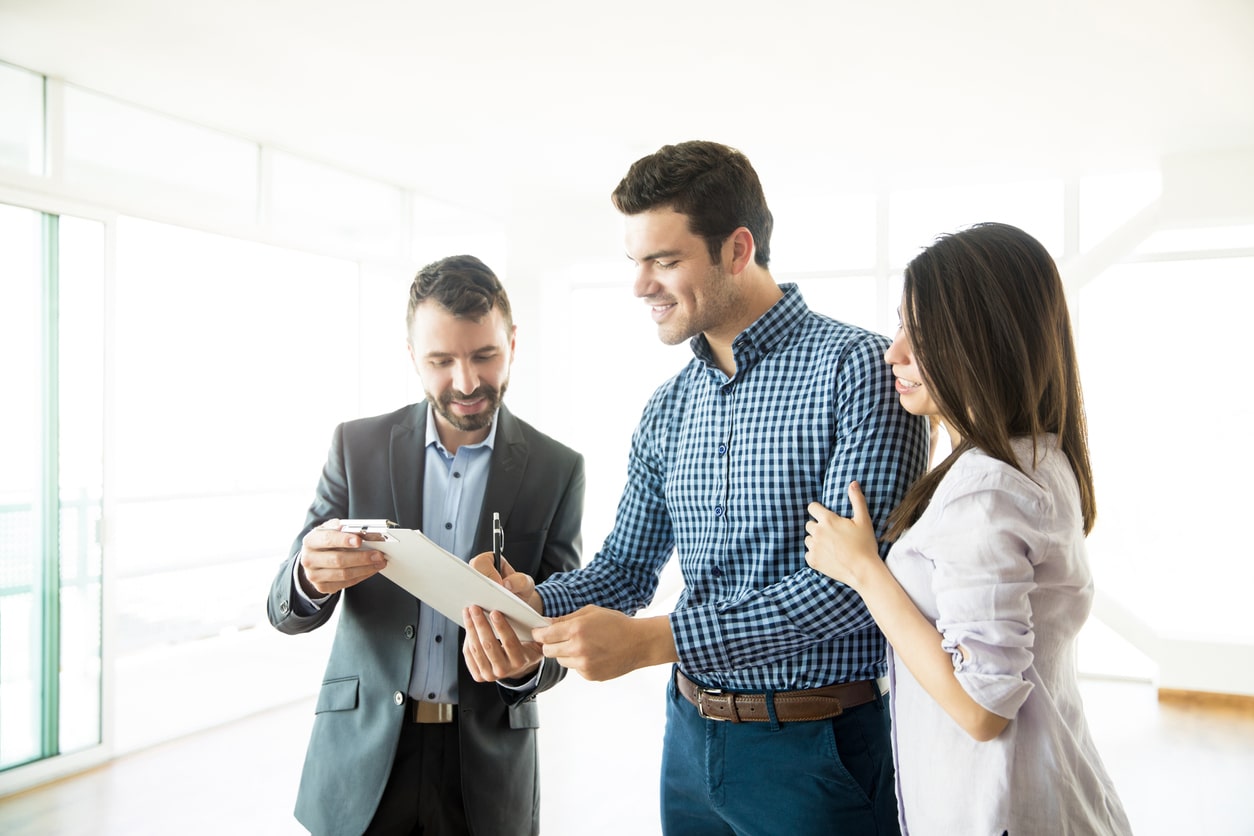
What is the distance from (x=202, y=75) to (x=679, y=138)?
8.91 feet

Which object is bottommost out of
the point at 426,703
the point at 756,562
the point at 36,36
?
the point at 426,703

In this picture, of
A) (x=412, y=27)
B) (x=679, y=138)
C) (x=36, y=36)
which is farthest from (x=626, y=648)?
(x=679, y=138)

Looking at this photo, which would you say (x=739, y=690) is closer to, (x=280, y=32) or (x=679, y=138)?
A: (x=280, y=32)

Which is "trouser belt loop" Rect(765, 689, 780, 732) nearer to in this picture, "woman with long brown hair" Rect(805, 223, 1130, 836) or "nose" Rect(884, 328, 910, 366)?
"woman with long brown hair" Rect(805, 223, 1130, 836)

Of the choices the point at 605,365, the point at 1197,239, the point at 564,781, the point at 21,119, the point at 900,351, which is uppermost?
the point at 21,119

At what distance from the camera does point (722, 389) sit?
67.2 inches

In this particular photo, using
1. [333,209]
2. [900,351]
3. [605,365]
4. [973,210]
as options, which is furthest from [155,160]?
[973,210]

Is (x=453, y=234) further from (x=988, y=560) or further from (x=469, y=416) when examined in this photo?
(x=988, y=560)

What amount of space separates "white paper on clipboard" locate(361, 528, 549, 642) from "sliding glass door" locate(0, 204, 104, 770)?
12.0 feet

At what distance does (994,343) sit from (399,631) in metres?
1.18

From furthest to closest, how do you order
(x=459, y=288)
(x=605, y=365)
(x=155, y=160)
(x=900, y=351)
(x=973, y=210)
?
1. (x=605, y=365)
2. (x=973, y=210)
3. (x=155, y=160)
4. (x=459, y=288)
5. (x=900, y=351)

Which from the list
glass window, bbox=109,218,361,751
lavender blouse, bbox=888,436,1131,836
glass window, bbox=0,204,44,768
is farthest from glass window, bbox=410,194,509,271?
lavender blouse, bbox=888,436,1131,836

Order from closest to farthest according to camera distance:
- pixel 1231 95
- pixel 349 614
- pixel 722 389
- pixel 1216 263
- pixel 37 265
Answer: pixel 722 389
pixel 349 614
pixel 37 265
pixel 1231 95
pixel 1216 263

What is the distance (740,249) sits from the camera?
1.71m
